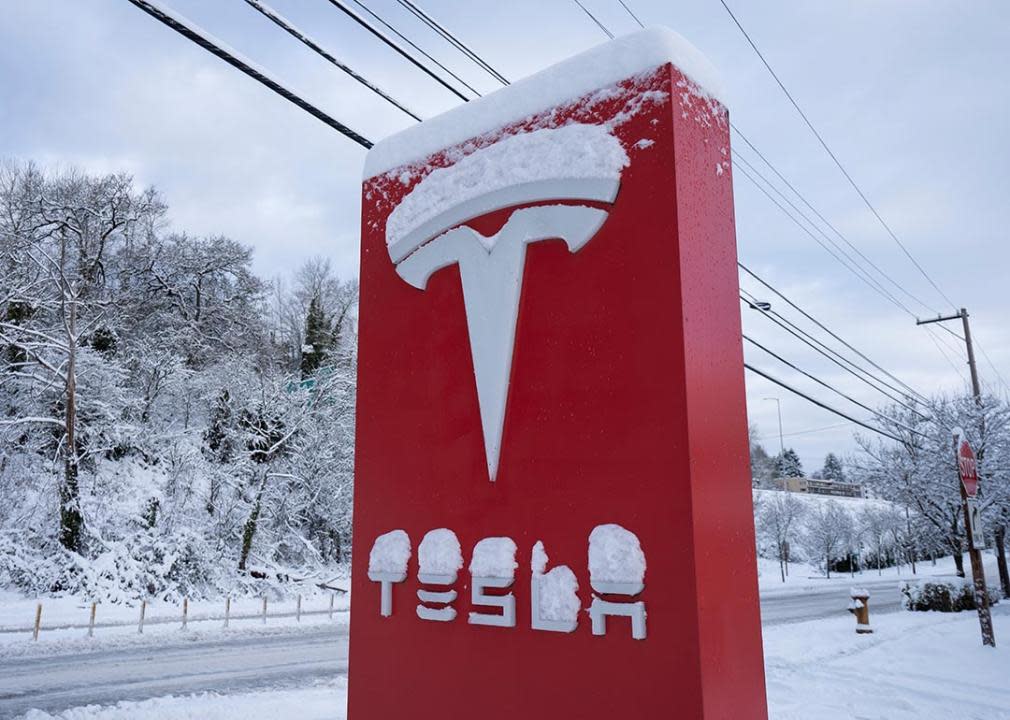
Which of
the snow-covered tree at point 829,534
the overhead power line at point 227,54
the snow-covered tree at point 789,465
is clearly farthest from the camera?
the snow-covered tree at point 789,465

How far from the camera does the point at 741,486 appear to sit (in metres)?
3.11

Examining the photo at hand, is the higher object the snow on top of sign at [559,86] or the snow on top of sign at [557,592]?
the snow on top of sign at [559,86]

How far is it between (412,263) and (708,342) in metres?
1.68

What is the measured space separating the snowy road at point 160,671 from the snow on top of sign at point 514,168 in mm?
8229

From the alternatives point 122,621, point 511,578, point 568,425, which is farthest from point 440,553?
point 122,621

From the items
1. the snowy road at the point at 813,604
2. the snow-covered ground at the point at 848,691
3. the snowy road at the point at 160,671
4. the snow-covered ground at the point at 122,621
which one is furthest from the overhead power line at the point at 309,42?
the snowy road at the point at 813,604

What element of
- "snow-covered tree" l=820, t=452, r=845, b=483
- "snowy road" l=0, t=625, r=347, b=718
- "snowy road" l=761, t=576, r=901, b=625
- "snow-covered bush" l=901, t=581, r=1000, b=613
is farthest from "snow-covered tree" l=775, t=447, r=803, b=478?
"snowy road" l=0, t=625, r=347, b=718

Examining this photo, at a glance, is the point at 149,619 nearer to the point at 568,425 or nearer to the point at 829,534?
the point at 568,425

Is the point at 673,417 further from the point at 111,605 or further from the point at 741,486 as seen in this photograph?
the point at 111,605

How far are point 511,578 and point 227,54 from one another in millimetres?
3296

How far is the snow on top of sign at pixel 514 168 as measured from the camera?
3234 millimetres

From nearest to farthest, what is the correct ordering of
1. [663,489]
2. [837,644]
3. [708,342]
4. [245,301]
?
[663,489]
[708,342]
[837,644]
[245,301]

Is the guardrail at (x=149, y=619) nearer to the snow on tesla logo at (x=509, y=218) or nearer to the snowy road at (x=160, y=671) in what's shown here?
the snowy road at (x=160, y=671)

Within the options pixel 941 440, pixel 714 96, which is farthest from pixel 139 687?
pixel 941 440
